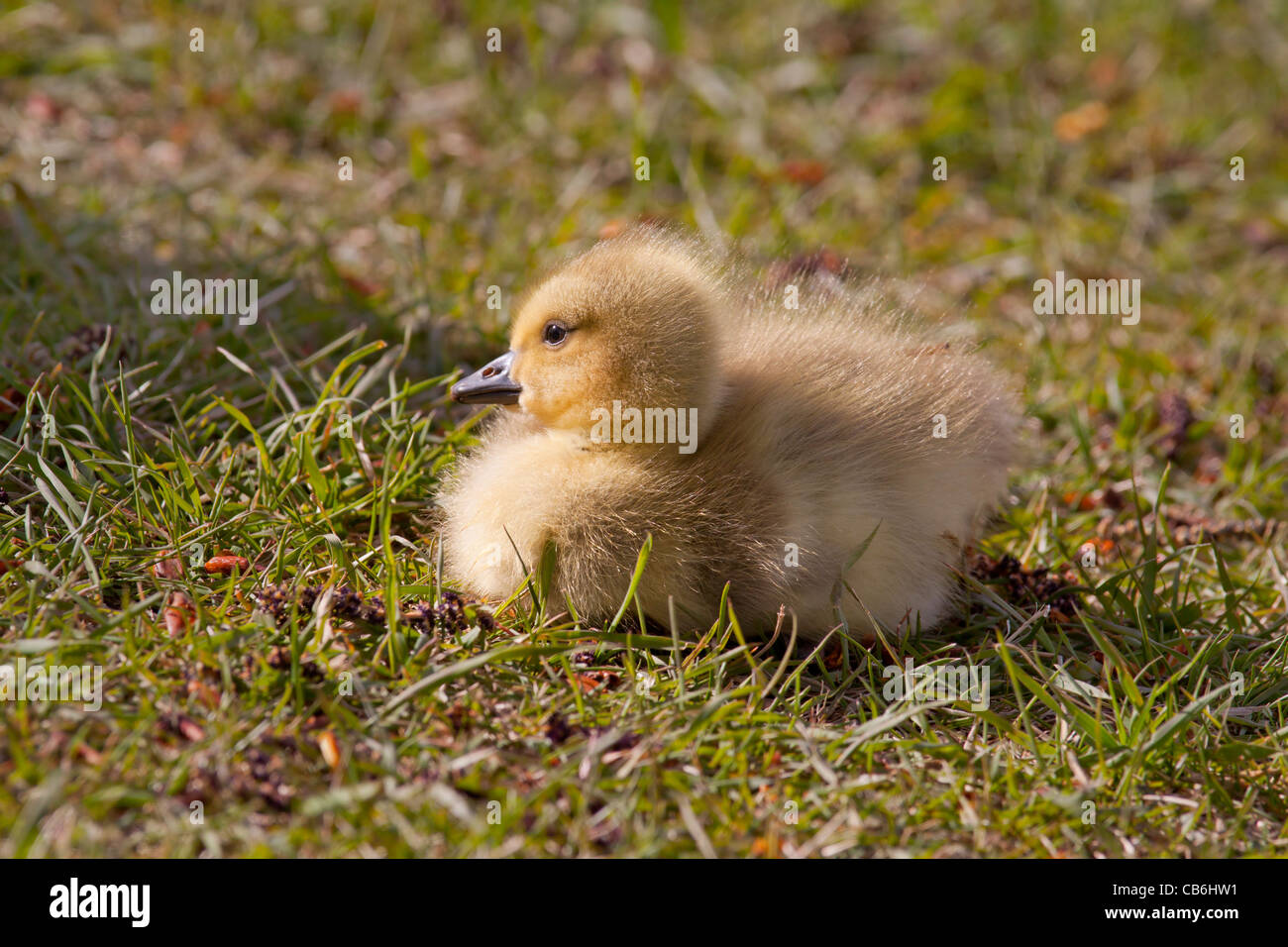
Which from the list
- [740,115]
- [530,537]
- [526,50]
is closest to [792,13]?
[740,115]

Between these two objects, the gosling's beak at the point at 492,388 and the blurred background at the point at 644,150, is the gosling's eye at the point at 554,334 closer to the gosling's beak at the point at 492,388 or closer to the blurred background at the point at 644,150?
the gosling's beak at the point at 492,388

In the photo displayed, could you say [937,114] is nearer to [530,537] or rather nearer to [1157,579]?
[1157,579]

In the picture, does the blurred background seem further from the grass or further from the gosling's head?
the gosling's head

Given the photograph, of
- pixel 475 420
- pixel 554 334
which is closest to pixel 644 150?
pixel 475 420

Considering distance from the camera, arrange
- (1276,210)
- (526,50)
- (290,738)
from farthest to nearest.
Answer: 1. (526,50)
2. (1276,210)
3. (290,738)

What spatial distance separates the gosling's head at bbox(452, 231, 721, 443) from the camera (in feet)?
8.98

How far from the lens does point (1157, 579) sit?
11.2ft

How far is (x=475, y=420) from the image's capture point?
3.33 meters

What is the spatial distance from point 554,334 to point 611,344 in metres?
0.17

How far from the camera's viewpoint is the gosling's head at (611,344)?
2738mm

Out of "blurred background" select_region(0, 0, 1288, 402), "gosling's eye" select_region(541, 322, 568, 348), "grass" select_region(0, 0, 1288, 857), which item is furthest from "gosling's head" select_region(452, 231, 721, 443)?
"blurred background" select_region(0, 0, 1288, 402)

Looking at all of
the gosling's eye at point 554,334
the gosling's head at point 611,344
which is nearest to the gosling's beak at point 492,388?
the gosling's head at point 611,344

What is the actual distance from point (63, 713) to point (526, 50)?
168 inches

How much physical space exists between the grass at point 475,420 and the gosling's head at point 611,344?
17.5 inches
